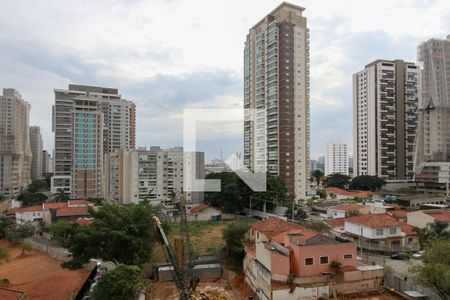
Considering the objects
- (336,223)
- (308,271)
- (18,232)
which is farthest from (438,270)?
(18,232)

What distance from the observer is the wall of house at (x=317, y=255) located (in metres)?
6.94

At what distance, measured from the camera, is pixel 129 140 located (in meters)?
29.9

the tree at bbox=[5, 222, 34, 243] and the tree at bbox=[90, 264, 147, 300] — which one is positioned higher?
the tree at bbox=[90, 264, 147, 300]

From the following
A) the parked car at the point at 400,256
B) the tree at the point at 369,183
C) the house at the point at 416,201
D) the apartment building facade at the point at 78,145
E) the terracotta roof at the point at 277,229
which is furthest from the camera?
the tree at the point at 369,183

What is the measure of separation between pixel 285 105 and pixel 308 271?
13002 mm

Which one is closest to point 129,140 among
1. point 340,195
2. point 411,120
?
point 340,195

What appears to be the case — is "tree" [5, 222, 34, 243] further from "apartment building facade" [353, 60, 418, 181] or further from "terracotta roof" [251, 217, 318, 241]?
"apartment building facade" [353, 60, 418, 181]

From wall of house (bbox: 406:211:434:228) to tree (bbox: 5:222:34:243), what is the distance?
47.4 feet

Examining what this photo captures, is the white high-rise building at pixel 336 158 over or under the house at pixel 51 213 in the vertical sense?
over

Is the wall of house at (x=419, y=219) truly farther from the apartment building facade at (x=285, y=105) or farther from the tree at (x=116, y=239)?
the tree at (x=116, y=239)

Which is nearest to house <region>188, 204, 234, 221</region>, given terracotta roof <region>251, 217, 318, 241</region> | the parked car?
terracotta roof <region>251, 217, 318, 241</region>

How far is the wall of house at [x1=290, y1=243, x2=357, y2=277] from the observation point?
6.94m

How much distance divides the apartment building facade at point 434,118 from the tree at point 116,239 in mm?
21289

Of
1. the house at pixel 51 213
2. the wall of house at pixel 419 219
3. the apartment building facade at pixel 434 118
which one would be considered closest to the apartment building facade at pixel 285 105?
the wall of house at pixel 419 219
